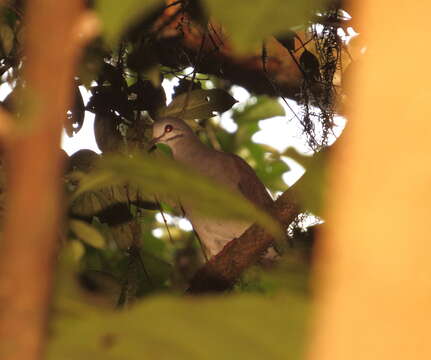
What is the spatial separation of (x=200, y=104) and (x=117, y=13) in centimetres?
220

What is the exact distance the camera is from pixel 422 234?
362 millimetres

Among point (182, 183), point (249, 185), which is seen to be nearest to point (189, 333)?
point (182, 183)

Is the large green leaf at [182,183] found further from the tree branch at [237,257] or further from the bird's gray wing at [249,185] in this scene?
the bird's gray wing at [249,185]

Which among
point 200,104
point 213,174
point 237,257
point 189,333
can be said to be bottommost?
point 189,333

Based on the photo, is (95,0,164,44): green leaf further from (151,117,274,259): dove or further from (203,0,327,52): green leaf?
(151,117,274,259): dove

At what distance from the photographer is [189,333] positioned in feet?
1.35

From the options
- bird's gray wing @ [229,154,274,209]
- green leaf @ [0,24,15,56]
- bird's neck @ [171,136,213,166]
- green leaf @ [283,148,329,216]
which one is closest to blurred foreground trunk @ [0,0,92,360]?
green leaf @ [283,148,329,216]

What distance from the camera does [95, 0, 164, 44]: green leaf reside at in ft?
1.40

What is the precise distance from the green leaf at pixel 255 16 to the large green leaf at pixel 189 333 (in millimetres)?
149

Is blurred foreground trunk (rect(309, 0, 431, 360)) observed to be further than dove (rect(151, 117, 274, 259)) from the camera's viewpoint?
No

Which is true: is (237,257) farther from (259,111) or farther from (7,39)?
(259,111)

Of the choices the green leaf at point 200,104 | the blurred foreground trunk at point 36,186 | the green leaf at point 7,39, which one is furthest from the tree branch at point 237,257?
the blurred foreground trunk at point 36,186

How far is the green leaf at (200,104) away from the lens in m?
2.58

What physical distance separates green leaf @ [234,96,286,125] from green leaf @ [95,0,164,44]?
12.8 feet
